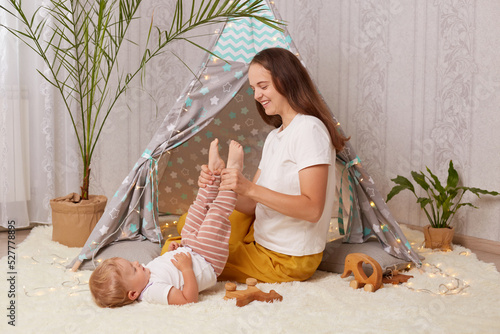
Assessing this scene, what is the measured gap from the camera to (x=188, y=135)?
2408 millimetres

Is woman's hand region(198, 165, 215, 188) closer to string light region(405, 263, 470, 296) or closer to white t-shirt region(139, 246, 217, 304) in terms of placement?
white t-shirt region(139, 246, 217, 304)

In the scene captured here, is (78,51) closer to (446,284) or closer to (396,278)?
(396,278)

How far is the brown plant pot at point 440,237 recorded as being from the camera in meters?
2.70

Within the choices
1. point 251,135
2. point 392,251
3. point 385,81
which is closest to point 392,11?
point 385,81

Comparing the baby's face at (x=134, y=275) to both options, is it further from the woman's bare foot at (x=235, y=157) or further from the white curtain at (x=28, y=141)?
A: the white curtain at (x=28, y=141)

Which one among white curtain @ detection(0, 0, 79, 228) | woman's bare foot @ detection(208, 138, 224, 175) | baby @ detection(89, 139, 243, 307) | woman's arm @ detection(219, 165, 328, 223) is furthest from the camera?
white curtain @ detection(0, 0, 79, 228)

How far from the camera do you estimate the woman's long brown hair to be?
201 cm

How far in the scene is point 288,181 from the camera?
2016 millimetres

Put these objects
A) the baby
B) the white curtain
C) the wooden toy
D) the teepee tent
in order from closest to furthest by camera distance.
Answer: the baby < the wooden toy < the teepee tent < the white curtain

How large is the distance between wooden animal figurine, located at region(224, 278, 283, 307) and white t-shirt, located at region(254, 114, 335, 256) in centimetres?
20

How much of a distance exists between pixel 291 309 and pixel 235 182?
0.47 meters

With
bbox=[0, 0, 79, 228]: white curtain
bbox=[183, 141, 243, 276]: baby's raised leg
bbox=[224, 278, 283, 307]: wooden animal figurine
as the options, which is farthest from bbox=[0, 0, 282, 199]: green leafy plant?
bbox=[224, 278, 283, 307]: wooden animal figurine

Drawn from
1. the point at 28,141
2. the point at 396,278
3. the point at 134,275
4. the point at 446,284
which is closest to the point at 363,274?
the point at 396,278

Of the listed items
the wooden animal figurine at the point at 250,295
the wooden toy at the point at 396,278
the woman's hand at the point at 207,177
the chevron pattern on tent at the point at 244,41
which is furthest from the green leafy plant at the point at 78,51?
the wooden toy at the point at 396,278
